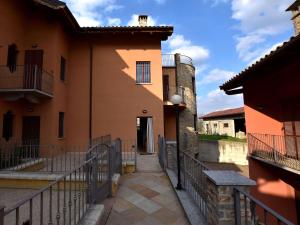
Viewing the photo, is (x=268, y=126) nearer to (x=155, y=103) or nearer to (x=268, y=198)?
(x=268, y=198)

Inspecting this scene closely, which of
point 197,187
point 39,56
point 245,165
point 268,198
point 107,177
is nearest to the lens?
point 197,187

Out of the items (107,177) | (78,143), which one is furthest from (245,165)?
(107,177)

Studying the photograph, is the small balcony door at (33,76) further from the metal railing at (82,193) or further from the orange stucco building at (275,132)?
the orange stucco building at (275,132)

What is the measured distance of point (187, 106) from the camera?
1825 centimetres

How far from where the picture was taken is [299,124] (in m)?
8.75

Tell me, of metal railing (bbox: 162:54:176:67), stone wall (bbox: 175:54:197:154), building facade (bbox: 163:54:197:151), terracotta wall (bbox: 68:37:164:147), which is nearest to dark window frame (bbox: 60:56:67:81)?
terracotta wall (bbox: 68:37:164:147)

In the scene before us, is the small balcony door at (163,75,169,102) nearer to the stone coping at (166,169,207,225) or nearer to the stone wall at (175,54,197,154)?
the stone wall at (175,54,197,154)

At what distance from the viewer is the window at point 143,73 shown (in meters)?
14.2

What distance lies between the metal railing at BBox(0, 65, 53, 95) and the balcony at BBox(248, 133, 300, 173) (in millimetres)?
10280

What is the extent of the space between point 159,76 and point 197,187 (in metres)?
9.63

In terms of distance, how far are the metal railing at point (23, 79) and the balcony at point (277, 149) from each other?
10280mm

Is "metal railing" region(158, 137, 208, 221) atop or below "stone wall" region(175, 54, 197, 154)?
below

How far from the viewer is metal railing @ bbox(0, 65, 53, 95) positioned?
33.9 ft

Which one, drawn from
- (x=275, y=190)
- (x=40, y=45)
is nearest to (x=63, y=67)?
(x=40, y=45)
